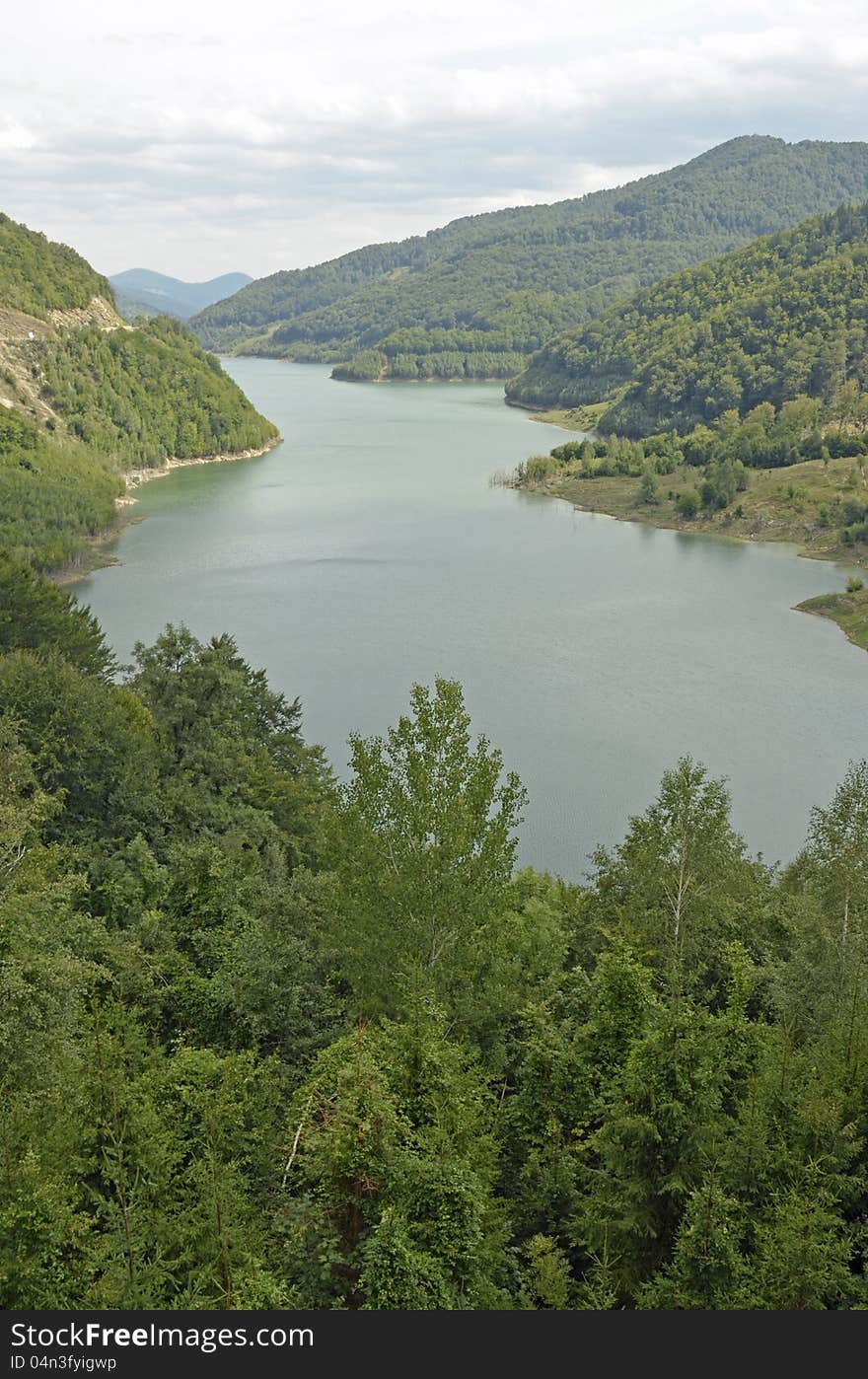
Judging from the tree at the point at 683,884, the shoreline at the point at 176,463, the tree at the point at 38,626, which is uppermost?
the shoreline at the point at 176,463

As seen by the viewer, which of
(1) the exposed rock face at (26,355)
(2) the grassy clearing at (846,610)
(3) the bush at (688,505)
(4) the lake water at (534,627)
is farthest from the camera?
(1) the exposed rock face at (26,355)

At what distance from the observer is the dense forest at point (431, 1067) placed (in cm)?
828

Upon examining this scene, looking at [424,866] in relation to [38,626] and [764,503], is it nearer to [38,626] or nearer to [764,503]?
[38,626]

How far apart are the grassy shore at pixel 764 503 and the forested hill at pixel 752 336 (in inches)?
883

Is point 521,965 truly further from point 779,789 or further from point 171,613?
point 171,613

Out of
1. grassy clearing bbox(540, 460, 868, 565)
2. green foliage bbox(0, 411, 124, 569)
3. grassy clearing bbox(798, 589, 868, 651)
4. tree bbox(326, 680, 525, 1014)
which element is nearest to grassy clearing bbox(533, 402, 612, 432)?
grassy clearing bbox(540, 460, 868, 565)

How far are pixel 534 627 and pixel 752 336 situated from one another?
74075 millimetres

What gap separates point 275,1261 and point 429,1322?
9.35ft

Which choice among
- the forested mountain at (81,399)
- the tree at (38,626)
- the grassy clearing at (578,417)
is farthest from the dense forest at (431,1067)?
the grassy clearing at (578,417)

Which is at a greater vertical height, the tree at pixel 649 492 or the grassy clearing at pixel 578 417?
the grassy clearing at pixel 578 417

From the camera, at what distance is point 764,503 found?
251 ft

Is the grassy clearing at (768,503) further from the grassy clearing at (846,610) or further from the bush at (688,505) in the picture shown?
the grassy clearing at (846,610)

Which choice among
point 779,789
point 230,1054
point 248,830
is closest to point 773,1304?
point 230,1054

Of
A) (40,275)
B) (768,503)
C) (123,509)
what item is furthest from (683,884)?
(40,275)
